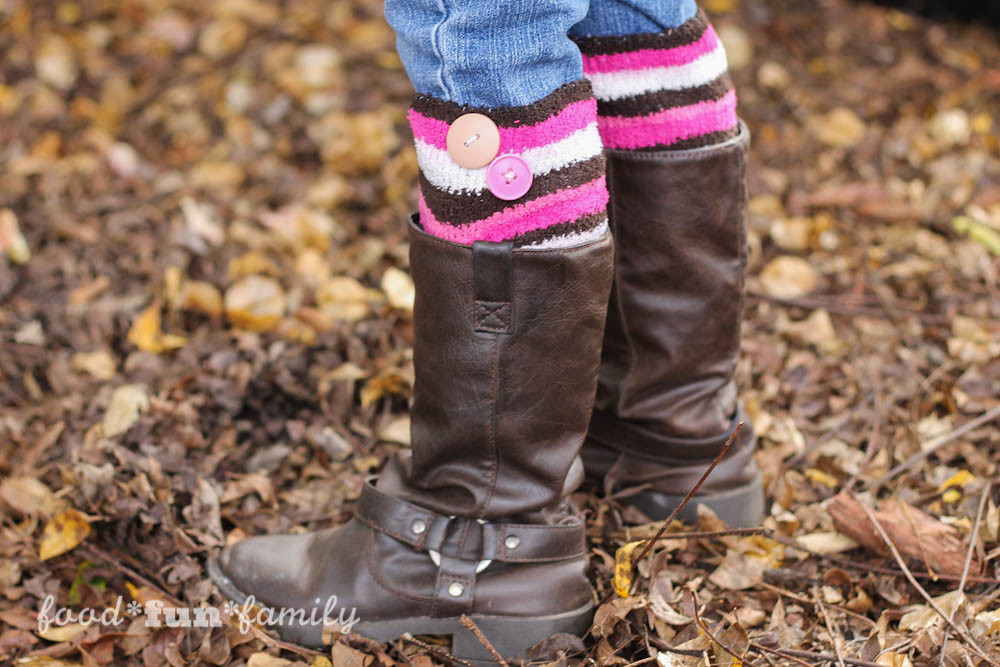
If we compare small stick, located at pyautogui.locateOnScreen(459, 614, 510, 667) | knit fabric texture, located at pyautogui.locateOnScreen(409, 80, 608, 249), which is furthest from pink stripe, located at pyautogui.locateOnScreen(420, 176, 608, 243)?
small stick, located at pyautogui.locateOnScreen(459, 614, 510, 667)

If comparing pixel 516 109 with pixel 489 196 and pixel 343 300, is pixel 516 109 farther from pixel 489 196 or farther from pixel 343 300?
pixel 343 300

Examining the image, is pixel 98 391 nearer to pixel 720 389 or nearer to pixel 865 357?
pixel 720 389

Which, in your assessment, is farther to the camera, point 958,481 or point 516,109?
point 958,481

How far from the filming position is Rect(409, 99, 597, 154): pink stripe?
0.98 metres

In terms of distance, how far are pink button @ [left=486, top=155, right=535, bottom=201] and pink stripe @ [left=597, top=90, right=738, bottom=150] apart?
0.23 metres

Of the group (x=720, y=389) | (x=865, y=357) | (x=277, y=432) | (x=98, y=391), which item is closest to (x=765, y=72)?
(x=865, y=357)

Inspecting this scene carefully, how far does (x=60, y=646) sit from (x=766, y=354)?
128 centimetres

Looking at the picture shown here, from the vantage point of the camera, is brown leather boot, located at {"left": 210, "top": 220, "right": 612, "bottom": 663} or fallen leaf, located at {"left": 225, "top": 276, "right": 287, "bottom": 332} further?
fallen leaf, located at {"left": 225, "top": 276, "right": 287, "bottom": 332}

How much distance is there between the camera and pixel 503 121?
973 millimetres

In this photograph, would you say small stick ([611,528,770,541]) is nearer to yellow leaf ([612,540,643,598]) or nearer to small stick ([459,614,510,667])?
yellow leaf ([612,540,643,598])

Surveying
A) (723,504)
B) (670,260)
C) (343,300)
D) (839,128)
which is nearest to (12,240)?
(343,300)

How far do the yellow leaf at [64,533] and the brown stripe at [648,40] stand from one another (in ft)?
3.14

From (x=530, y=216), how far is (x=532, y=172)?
50 mm

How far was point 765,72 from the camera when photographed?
2674 millimetres
